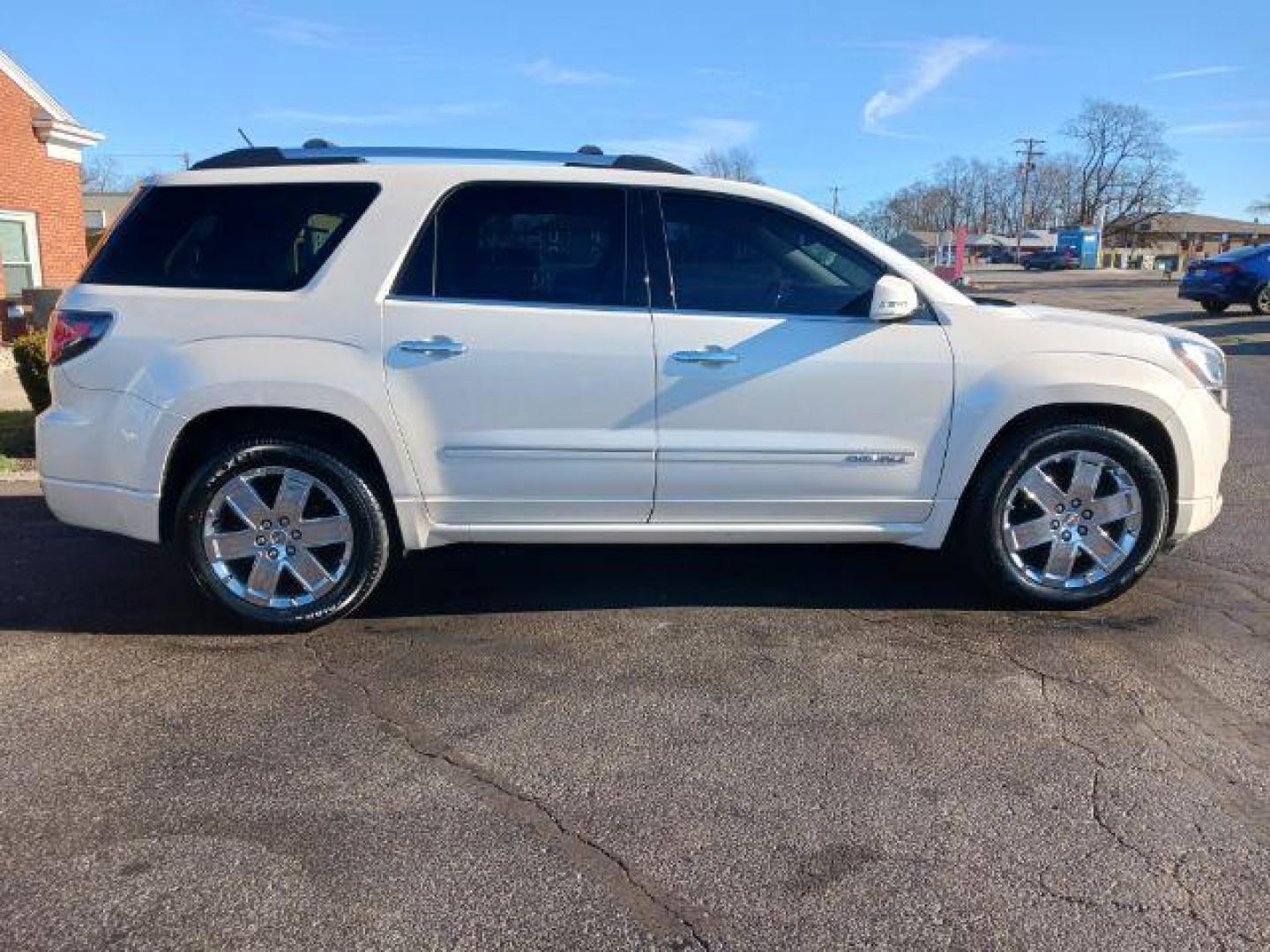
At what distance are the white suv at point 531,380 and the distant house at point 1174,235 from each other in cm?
11098

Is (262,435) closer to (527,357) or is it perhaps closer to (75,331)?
(75,331)

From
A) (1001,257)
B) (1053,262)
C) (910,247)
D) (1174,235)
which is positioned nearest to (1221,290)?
(910,247)

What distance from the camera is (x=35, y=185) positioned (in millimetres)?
15414

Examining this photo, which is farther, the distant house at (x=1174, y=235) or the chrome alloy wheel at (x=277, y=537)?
the distant house at (x=1174, y=235)

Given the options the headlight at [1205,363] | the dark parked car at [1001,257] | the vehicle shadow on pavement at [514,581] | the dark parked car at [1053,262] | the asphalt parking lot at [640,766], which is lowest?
the asphalt parking lot at [640,766]

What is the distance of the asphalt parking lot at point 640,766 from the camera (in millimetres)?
2469

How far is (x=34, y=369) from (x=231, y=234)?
445 cm

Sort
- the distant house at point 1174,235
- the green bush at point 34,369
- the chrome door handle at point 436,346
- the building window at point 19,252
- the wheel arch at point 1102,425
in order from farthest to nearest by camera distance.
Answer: the distant house at point 1174,235 < the building window at point 19,252 < the green bush at point 34,369 < the wheel arch at point 1102,425 < the chrome door handle at point 436,346

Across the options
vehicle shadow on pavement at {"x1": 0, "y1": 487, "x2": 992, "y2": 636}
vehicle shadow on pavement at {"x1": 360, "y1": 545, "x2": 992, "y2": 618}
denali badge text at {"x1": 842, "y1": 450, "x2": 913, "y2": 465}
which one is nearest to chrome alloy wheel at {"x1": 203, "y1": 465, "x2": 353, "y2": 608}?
vehicle shadow on pavement at {"x1": 0, "y1": 487, "x2": 992, "y2": 636}

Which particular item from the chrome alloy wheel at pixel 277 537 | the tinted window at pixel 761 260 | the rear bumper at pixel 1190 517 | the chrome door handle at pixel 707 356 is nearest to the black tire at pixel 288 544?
the chrome alloy wheel at pixel 277 537

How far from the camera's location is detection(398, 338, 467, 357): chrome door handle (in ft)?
13.1

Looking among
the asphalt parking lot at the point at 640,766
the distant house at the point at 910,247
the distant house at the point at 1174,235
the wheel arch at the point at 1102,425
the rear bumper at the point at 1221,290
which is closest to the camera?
the asphalt parking lot at the point at 640,766

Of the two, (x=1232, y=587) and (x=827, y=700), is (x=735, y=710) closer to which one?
(x=827, y=700)

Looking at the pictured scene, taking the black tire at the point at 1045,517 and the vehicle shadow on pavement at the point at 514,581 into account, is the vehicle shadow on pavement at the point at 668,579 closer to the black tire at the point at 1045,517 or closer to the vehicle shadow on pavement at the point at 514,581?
the vehicle shadow on pavement at the point at 514,581
